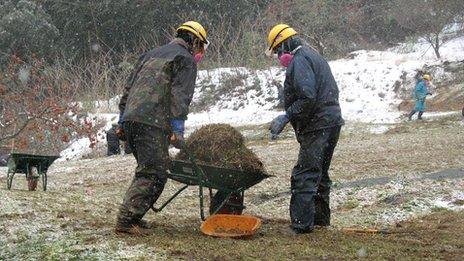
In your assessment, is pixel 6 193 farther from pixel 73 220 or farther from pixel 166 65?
pixel 166 65

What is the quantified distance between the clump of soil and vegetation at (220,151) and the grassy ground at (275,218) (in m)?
0.65

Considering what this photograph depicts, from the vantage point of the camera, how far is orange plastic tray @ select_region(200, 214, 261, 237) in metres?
5.42

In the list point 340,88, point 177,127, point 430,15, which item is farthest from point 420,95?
point 177,127

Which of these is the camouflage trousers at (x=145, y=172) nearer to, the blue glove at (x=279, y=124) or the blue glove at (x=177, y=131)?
the blue glove at (x=177, y=131)

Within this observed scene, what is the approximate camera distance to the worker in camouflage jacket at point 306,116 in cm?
562

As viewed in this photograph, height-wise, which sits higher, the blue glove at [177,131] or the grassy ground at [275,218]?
the blue glove at [177,131]

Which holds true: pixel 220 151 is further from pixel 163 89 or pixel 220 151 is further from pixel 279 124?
pixel 163 89

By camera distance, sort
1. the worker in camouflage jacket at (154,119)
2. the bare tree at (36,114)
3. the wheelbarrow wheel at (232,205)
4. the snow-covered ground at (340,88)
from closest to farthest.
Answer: the worker in camouflage jacket at (154,119) < the wheelbarrow wheel at (232,205) < the bare tree at (36,114) < the snow-covered ground at (340,88)

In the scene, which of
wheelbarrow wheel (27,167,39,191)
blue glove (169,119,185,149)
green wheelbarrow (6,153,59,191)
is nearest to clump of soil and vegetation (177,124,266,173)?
blue glove (169,119,185,149)

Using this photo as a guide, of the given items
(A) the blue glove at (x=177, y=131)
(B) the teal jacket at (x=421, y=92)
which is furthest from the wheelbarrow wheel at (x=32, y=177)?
(B) the teal jacket at (x=421, y=92)

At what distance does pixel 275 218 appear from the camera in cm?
688

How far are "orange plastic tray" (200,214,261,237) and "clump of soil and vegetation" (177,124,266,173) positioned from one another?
497mm

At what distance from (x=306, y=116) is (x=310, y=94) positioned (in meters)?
0.24

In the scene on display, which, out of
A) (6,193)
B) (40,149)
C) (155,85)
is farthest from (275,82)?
(155,85)
